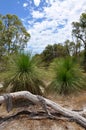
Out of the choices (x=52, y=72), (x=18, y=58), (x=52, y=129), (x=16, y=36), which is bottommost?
(x=52, y=129)

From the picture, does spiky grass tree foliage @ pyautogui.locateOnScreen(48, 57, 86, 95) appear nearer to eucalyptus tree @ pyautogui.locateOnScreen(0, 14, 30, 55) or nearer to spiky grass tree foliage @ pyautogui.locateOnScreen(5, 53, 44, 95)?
spiky grass tree foliage @ pyautogui.locateOnScreen(5, 53, 44, 95)

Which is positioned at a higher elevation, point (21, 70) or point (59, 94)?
point (21, 70)

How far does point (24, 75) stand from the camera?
19.1 feet

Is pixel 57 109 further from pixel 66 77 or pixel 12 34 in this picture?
pixel 12 34

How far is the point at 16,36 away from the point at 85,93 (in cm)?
1081

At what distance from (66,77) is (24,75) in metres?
1.43

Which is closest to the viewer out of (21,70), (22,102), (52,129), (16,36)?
(52,129)

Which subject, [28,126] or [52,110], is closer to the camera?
[28,126]

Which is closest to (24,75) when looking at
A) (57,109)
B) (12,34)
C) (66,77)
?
(66,77)

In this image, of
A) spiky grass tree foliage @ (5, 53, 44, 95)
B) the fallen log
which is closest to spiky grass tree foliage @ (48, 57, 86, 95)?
spiky grass tree foliage @ (5, 53, 44, 95)

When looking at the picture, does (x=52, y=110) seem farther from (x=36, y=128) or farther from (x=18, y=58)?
(x=18, y=58)

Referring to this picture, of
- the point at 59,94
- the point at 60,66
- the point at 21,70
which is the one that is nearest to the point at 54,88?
the point at 59,94

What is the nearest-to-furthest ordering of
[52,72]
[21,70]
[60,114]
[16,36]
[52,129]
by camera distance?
1. [52,129]
2. [60,114]
3. [21,70]
4. [52,72]
5. [16,36]

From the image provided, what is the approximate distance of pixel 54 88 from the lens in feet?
22.2
